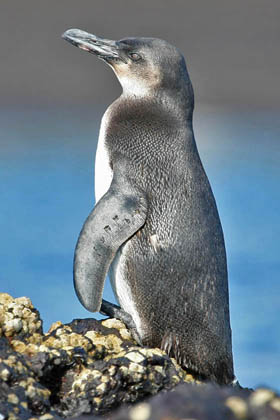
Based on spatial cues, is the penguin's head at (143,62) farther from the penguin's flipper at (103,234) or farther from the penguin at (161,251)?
the penguin's flipper at (103,234)

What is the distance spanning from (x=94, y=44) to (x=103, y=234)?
4.93 feet

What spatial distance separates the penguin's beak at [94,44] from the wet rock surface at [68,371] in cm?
190

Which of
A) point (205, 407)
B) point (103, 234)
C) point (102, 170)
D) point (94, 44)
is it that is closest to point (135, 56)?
point (94, 44)

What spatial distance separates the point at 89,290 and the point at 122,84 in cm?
147

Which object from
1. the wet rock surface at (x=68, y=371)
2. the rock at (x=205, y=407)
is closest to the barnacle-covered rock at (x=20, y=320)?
the wet rock surface at (x=68, y=371)

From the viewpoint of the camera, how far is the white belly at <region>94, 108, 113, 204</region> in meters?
4.41

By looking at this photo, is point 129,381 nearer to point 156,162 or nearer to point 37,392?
point 37,392

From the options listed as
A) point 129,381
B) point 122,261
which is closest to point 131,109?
point 122,261

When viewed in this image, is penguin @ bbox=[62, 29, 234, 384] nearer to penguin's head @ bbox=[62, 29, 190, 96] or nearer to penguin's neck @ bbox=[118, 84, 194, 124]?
penguin's neck @ bbox=[118, 84, 194, 124]

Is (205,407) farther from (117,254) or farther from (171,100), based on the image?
(171,100)

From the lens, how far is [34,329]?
3555mm

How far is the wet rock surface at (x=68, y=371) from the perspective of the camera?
2.74 metres

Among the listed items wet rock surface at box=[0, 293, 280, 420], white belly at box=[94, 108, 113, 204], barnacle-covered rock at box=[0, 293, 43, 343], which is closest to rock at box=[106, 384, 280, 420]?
wet rock surface at box=[0, 293, 280, 420]

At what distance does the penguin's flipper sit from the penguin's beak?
1054mm
